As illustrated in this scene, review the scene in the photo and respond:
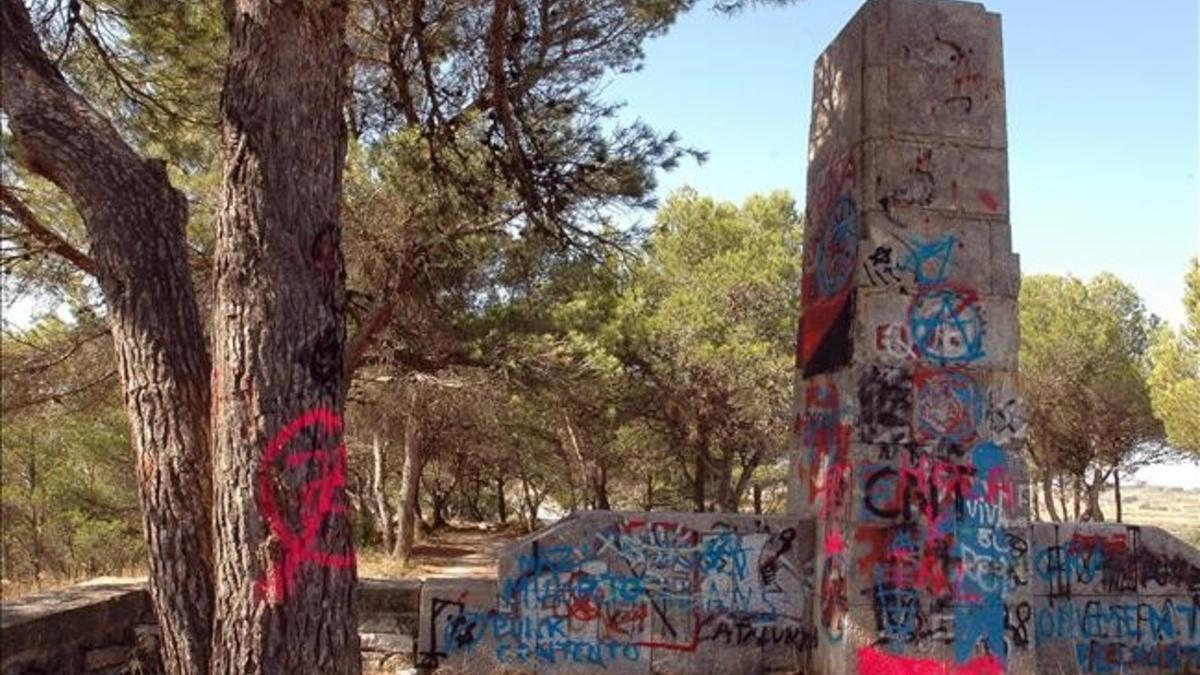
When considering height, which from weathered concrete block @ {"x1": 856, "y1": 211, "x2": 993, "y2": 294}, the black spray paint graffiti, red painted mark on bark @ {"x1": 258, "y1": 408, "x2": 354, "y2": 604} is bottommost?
red painted mark on bark @ {"x1": 258, "y1": 408, "x2": 354, "y2": 604}

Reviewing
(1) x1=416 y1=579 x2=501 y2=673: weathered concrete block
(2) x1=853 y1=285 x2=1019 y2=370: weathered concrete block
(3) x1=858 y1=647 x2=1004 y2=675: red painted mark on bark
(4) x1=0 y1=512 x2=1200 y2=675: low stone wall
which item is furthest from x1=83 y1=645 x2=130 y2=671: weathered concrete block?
(2) x1=853 y1=285 x2=1019 y2=370: weathered concrete block

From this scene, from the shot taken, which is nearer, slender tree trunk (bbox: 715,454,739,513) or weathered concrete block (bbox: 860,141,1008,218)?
weathered concrete block (bbox: 860,141,1008,218)

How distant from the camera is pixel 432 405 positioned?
1647cm

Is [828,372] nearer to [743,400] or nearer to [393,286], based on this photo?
[393,286]

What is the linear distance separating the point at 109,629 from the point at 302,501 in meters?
2.54

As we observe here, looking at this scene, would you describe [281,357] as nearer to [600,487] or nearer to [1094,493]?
[600,487]

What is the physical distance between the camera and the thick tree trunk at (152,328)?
3.56 m

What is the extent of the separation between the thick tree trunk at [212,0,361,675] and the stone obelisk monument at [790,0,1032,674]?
3477 millimetres

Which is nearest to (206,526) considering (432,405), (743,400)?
(432,405)

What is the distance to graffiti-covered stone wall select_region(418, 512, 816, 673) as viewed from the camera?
5.95m

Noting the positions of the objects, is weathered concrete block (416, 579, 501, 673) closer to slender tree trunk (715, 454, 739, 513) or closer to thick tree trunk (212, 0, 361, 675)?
thick tree trunk (212, 0, 361, 675)

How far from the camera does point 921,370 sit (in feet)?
19.9

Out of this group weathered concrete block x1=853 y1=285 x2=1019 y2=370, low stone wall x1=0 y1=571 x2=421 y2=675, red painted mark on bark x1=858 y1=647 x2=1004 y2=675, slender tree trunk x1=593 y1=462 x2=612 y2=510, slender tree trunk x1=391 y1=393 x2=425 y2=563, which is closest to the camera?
low stone wall x1=0 y1=571 x2=421 y2=675

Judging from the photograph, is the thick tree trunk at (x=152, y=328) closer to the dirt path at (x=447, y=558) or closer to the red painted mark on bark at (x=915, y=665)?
the red painted mark on bark at (x=915, y=665)
